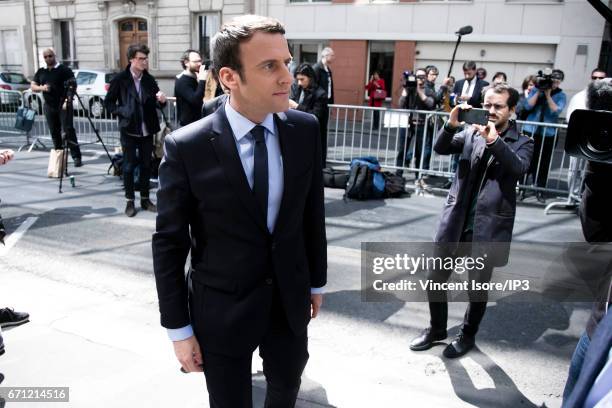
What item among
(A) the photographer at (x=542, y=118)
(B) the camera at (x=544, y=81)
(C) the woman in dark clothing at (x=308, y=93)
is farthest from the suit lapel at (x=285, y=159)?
(B) the camera at (x=544, y=81)

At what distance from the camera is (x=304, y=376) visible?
3135 millimetres

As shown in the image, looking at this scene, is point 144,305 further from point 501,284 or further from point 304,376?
point 501,284

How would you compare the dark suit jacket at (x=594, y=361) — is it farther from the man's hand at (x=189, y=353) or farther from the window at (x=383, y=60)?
the window at (x=383, y=60)

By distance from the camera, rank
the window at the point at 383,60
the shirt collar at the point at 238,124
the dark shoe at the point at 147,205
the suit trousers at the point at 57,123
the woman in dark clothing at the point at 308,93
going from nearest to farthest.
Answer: the shirt collar at the point at 238,124
the dark shoe at the point at 147,205
the woman in dark clothing at the point at 308,93
the suit trousers at the point at 57,123
the window at the point at 383,60

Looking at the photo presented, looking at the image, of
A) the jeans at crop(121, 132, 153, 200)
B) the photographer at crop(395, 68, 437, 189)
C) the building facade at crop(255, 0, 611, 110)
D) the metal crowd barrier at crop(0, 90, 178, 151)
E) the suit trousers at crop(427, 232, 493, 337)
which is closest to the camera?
the suit trousers at crop(427, 232, 493, 337)

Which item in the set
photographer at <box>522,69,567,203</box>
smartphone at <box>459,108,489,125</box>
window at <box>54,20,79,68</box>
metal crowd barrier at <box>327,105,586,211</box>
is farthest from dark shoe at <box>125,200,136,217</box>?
window at <box>54,20,79,68</box>

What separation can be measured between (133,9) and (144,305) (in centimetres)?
2171

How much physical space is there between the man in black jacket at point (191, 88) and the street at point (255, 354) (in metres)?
1.56

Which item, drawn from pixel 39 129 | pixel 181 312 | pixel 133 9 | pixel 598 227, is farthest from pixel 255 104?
pixel 133 9

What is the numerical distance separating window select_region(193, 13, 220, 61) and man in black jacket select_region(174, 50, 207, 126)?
15287 mm

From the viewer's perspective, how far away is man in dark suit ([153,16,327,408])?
180 centimetres

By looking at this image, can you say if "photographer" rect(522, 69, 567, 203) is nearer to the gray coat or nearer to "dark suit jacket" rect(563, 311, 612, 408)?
the gray coat

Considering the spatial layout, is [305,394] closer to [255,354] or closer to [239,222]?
[255,354]

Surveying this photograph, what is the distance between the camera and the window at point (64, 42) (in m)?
24.9
